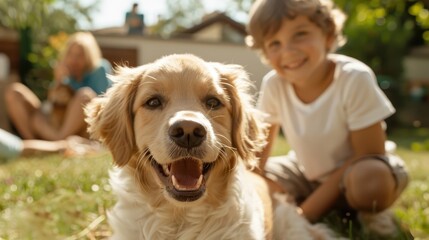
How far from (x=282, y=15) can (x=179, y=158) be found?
159 cm

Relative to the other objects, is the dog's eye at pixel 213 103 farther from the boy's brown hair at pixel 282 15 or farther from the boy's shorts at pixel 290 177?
the boy's shorts at pixel 290 177

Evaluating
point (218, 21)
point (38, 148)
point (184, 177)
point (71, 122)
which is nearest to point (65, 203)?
point (184, 177)

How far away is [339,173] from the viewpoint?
11.2ft

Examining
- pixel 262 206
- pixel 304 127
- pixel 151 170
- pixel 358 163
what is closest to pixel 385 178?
pixel 358 163

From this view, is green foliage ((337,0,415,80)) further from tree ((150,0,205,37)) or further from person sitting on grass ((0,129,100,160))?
tree ((150,0,205,37))

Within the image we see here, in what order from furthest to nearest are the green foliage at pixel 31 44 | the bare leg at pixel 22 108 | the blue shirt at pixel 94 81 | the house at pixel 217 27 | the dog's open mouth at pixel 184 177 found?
1. the house at pixel 217 27
2. the green foliage at pixel 31 44
3. the bare leg at pixel 22 108
4. the blue shirt at pixel 94 81
5. the dog's open mouth at pixel 184 177

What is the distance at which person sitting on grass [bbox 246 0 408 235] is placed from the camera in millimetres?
3273

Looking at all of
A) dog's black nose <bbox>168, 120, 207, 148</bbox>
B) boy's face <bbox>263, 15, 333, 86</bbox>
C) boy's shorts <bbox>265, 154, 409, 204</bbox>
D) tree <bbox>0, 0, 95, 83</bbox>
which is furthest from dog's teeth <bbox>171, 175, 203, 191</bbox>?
tree <bbox>0, 0, 95, 83</bbox>

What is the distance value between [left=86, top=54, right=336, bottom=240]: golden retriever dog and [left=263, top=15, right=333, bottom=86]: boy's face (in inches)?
34.3

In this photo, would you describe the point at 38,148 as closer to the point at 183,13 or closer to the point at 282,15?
the point at 282,15

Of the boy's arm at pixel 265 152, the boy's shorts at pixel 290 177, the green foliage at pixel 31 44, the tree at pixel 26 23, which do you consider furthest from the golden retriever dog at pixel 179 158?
the green foliage at pixel 31 44

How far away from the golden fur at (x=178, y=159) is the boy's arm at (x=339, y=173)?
0.89 meters

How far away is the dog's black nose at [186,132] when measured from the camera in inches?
83.4

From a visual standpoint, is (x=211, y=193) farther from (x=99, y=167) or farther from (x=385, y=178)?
(x=99, y=167)
